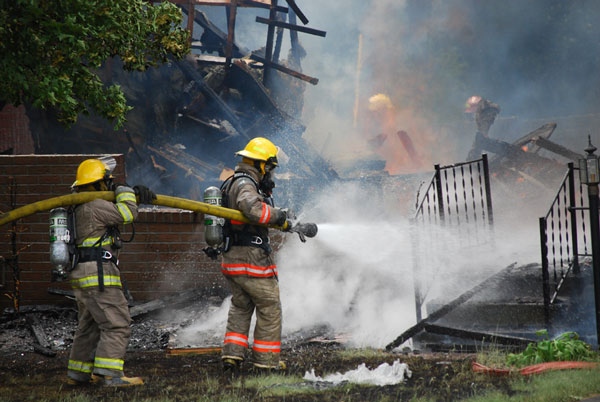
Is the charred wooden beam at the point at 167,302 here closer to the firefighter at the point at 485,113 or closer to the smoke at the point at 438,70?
the smoke at the point at 438,70

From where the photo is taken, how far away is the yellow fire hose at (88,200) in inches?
207

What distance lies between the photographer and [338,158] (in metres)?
19.5

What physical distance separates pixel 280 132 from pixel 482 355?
10436mm

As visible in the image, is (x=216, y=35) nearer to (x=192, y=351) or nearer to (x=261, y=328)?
(x=192, y=351)

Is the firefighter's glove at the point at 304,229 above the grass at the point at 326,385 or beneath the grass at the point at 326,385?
above

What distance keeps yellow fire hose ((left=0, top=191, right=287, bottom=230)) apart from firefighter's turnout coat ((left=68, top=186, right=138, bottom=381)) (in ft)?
0.20

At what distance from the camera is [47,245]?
853 centimetres

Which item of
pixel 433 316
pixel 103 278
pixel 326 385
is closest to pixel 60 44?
pixel 103 278

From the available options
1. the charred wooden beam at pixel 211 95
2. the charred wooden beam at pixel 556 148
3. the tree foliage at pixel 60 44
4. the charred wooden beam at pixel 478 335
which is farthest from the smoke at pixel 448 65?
the tree foliage at pixel 60 44

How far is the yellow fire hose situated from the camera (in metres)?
5.25

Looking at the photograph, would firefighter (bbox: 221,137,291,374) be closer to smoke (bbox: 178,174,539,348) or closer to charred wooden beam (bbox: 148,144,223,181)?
smoke (bbox: 178,174,539,348)

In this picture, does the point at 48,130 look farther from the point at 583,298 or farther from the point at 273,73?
the point at 583,298

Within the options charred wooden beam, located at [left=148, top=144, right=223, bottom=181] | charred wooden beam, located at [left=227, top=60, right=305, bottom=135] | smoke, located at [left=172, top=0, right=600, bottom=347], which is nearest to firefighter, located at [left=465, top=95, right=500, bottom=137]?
smoke, located at [left=172, top=0, right=600, bottom=347]

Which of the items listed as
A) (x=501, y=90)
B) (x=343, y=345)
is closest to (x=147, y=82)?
(x=343, y=345)
